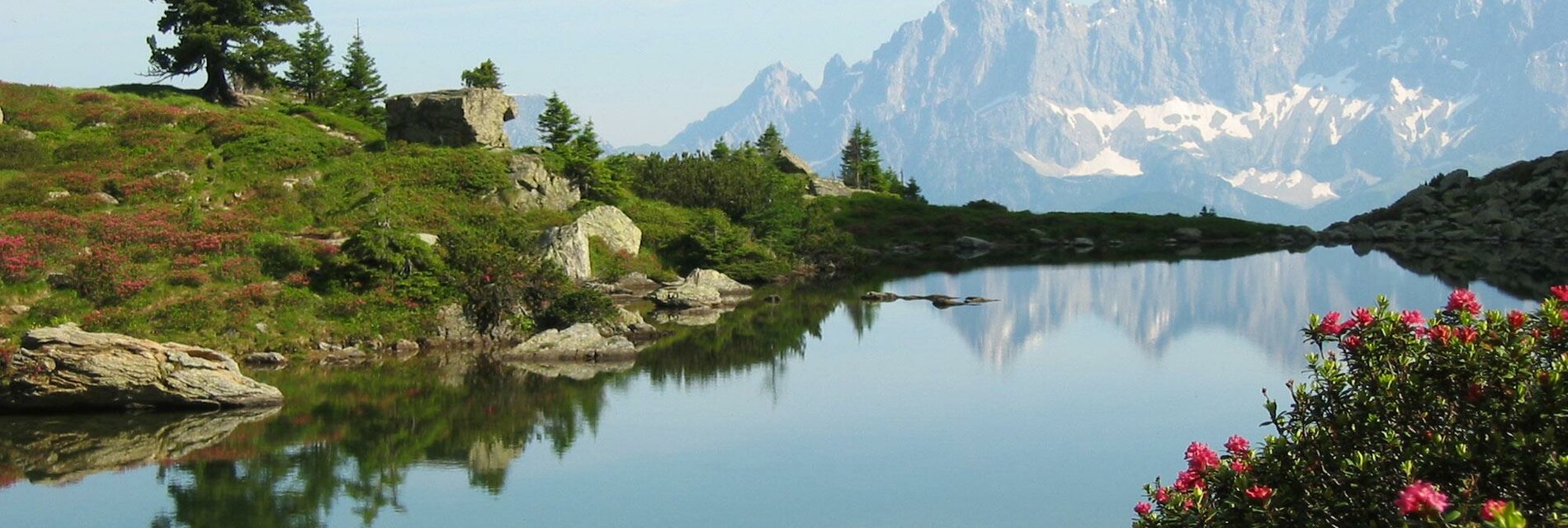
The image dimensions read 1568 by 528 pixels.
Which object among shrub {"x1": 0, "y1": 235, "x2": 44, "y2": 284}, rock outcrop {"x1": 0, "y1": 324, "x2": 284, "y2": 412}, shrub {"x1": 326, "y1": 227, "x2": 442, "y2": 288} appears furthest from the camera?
shrub {"x1": 326, "y1": 227, "x2": 442, "y2": 288}

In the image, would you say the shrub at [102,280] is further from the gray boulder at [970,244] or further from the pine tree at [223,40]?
the gray boulder at [970,244]

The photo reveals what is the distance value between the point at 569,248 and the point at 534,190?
389 inches

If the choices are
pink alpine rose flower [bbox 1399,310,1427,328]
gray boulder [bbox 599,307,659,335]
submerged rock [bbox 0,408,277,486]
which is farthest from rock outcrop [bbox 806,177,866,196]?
pink alpine rose flower [bbox 1399,310,1427,328]

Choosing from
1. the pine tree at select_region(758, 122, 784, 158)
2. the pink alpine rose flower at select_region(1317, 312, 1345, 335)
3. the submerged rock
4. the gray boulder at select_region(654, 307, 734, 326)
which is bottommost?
the submerged rock

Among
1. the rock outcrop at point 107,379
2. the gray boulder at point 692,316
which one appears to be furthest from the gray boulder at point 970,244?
the rock outcrop at point 107,379

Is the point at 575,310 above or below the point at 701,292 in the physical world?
below

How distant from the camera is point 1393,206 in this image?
117 m

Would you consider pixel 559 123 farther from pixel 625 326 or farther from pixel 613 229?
pixel 625 326

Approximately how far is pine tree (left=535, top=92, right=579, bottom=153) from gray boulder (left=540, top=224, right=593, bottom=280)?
16.6 m

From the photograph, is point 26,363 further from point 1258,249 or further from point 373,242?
point 1258,249

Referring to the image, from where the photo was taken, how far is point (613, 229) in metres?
61.9

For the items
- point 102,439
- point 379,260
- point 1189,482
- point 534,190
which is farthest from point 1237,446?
point 534,190

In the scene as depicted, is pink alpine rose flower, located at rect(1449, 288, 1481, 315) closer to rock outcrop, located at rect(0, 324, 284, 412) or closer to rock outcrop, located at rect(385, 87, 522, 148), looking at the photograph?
rock outcrop, located at rect(0, 324, 284, 412)

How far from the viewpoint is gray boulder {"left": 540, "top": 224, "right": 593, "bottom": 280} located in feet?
175
